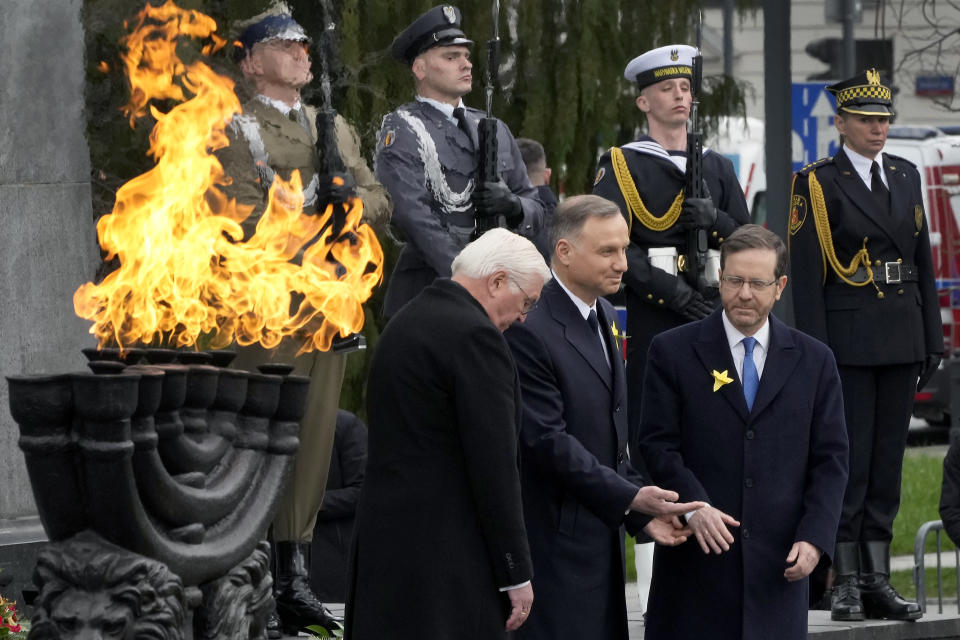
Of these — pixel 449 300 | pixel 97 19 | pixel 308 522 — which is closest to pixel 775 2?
pixel 97 19

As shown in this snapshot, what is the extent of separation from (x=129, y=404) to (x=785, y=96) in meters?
6.34

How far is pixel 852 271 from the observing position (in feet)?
28.9

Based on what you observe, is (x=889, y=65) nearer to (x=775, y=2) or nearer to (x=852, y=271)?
(x=775, y=2)

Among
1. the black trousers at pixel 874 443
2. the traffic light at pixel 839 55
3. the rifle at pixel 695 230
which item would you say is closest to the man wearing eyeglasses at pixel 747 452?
the rifle at pixel 695 230

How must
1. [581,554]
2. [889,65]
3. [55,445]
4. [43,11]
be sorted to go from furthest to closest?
1. [889,65]
2. [43,11]
3. [581,554]
4. [55,445]

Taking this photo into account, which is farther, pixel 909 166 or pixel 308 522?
pixel 909 166

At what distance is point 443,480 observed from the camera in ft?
18.9

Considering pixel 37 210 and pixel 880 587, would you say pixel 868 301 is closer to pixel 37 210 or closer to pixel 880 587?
pixel 880 587

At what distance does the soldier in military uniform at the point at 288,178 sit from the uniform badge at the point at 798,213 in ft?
7.10

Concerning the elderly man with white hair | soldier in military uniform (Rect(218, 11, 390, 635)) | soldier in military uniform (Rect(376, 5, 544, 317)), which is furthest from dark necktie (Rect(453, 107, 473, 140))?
the elderly man with white hair

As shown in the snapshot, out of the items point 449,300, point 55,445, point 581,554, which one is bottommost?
point 581,554

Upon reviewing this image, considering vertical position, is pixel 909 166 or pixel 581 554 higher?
pixel 909 166

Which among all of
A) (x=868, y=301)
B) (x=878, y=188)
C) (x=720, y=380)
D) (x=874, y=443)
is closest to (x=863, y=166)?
(x=878, y=188)

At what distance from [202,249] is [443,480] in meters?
1.16
